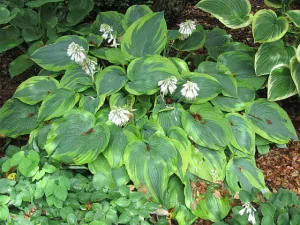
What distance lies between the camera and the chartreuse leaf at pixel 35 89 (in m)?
3.01

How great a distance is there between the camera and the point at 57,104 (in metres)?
2.90

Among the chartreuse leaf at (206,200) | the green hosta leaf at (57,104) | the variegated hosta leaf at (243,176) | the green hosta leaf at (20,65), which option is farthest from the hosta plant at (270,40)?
the green hosta leaf at (20,65)

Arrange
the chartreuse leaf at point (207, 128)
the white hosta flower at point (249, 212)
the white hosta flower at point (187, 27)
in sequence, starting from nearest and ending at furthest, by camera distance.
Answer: the white hosta flower at point (249, 212), the chartreuse leaf at point (207, 128), the white hosta flower at point (187, 27)

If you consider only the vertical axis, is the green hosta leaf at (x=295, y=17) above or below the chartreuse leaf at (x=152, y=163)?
above

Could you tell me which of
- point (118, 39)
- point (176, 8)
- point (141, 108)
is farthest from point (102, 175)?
point (176, 8)

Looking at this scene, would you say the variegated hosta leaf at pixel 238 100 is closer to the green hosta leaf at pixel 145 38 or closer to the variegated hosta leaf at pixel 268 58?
the variegated hosta leaf at pixel 268 58

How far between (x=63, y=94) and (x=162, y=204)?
990mm

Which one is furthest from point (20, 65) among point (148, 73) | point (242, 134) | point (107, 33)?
point (242, 134)

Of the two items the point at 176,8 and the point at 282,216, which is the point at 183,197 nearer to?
the point at 282,216

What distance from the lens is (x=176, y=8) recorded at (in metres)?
4.00

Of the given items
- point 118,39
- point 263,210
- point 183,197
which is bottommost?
point 183,197

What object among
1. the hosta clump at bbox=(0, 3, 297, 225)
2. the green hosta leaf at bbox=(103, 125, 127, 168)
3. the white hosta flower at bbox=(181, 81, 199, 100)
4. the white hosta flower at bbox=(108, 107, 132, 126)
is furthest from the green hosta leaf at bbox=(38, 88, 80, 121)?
the white hosta flower at bbox=(181, 81, 199, 100)

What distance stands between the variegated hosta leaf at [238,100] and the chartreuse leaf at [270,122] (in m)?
0.05

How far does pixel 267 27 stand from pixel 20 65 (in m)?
1.83
